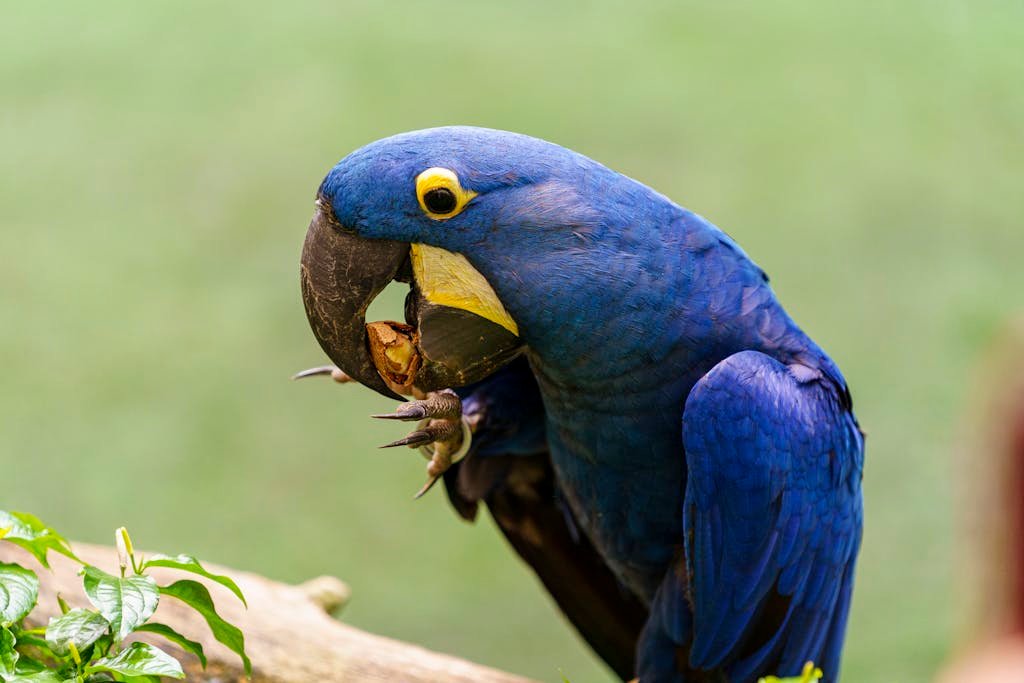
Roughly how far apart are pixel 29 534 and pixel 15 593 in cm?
7

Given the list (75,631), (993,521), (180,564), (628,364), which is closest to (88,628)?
(75,631)

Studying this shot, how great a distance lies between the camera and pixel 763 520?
58.3 inches

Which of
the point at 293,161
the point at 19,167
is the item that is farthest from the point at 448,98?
the point at 19,167

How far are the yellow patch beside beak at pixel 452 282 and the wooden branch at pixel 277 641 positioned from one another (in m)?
0.59

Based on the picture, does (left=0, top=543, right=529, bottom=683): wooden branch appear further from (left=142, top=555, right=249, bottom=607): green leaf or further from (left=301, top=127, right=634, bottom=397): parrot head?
(left=301, top=127, right=634, bottom=397): parrot head

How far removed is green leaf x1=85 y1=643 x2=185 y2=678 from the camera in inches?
43.5

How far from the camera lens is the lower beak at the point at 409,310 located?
1.38 metres

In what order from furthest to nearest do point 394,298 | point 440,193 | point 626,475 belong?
point 394,298 < point 626,475 < point 440,193

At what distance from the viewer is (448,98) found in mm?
3611

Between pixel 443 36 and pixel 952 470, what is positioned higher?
pixel 443 36

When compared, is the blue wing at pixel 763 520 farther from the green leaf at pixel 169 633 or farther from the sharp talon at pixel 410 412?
the green leaf at pixel 169 633

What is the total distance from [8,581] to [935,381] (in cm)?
292

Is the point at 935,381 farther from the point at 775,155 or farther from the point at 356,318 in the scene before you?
the point at 356,318

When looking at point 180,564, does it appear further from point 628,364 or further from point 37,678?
point 628,364
